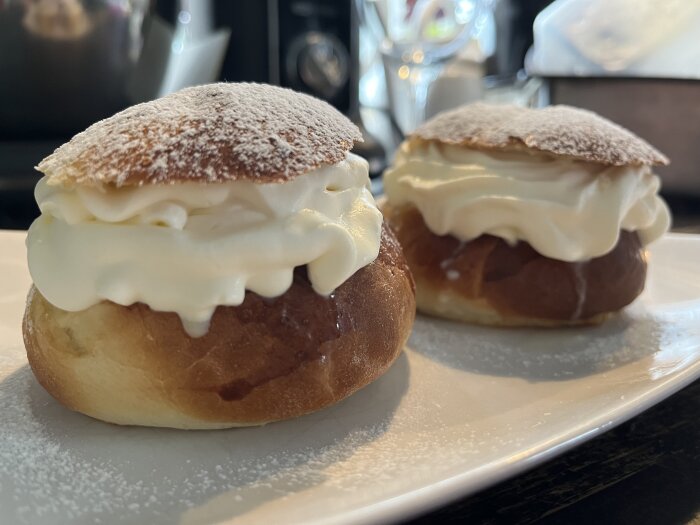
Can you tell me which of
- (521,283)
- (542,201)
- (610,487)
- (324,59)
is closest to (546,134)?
(542,201)

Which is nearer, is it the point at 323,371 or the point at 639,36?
the point at 323,371

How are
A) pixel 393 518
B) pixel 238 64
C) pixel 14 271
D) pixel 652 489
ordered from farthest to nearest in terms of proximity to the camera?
pixel 238 64, pixel 14 271, pixel 652 489, pixel 393 518

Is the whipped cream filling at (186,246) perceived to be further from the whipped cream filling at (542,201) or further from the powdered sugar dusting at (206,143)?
the whipped cream filling at (542,201)

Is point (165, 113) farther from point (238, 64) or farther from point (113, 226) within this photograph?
point (238, 64)

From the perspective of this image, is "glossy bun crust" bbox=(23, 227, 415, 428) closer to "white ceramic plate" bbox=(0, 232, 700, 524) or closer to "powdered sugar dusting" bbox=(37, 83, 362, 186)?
"white ceramic plate" bbox=(0, 232, 700, 524)

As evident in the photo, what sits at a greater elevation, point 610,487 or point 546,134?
point 546,134

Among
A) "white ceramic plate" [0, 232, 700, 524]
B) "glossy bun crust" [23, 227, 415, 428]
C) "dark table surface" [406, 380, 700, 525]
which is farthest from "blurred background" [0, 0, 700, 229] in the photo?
"dark table surface" [406, 380, 700, 525]

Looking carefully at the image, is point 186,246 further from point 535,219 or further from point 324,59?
point 324,59

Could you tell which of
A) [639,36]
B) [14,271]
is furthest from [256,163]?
[639,36]
